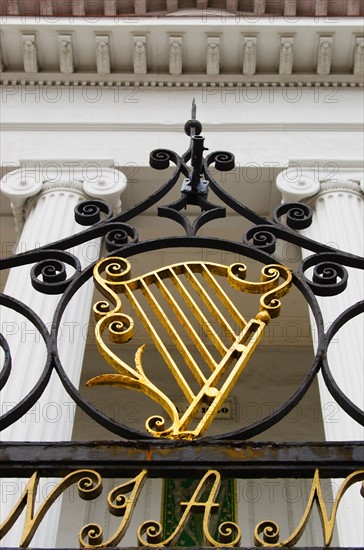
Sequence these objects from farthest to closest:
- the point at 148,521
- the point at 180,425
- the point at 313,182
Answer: the point at 313,182
the point at 180,425
the point at 148,521

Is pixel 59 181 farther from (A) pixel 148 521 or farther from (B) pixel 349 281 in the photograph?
(A) pixel 148 521

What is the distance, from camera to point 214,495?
9.28ft

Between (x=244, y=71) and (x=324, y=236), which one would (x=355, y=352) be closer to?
(x=324, y=236)

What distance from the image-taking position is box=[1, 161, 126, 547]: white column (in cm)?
659

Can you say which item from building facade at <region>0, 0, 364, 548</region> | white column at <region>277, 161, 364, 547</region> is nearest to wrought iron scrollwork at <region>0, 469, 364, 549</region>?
white column at <region>277, 161, 364, 547</region>

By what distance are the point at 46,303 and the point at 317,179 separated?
11.0 ft

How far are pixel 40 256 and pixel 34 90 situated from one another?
7.28m

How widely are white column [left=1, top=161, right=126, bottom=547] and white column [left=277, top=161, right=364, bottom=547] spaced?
6.16 ft

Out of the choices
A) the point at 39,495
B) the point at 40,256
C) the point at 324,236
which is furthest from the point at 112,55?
the point at 40,256

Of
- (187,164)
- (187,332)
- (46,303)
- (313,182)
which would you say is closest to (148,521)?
(187,332)

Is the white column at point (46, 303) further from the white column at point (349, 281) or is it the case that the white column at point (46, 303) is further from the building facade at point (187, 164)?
the white column at point (349, 281)

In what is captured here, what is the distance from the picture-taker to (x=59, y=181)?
9.49 metres

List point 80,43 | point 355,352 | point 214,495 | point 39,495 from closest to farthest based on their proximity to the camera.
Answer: point 214,495, point 39,495, point 355,352, point 80,43

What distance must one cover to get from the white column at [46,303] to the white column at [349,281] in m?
1.88
